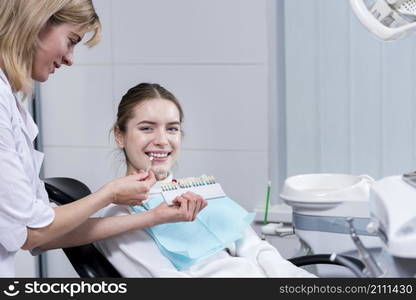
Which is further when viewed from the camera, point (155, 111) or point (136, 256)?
point (155, 111)

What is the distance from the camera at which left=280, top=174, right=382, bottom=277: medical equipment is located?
1600 mm

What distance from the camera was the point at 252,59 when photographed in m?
2.41

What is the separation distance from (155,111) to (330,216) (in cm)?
55

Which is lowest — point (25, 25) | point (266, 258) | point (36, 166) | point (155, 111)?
point (266, 258)

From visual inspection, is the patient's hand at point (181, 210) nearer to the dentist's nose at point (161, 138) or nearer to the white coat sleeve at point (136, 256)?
the white coat sleeve at point (136, 256)

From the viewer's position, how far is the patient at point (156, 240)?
1.57 meters

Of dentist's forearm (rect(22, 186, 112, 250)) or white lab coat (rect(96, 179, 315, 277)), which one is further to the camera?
white lab coat (rect(96, 179, 315, 277))

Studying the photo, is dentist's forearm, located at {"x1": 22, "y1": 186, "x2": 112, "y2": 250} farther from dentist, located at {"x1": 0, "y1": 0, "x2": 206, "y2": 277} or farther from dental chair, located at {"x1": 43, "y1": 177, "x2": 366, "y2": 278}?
dental chair, located at {"x1": 43, "y1": 177, "x2": 366, "y2": 278}

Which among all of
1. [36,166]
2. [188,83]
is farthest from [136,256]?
[188,83]

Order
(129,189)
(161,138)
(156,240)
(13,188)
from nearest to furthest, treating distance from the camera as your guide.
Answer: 1. (13,188)
2. (129,189)
3. (156,240)
4. (161,138)

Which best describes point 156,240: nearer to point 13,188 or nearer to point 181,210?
point 181,210

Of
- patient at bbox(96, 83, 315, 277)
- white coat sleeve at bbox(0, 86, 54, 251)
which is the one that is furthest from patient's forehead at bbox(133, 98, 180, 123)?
white coat sleeve at bbox(0, 86, 54, 251)

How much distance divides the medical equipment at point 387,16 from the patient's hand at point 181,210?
23.8 inches

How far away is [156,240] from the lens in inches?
63.6
